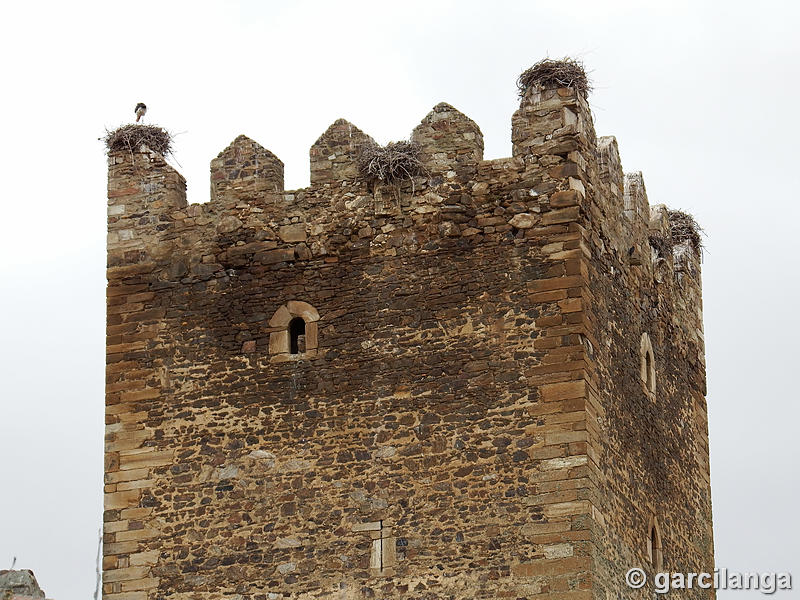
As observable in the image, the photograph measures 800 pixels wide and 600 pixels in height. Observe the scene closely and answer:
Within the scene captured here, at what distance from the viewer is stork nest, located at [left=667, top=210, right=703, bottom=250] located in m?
24.1

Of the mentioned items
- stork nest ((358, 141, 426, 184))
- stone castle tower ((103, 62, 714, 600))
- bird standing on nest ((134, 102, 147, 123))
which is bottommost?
stone castle tower ((103, 62, 714, 600))

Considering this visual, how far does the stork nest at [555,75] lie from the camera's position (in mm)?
20719

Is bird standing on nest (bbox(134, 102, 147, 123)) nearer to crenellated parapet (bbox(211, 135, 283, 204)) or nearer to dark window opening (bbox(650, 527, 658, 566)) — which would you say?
crenellated parapet (bbox(211, 135, 283, 204))

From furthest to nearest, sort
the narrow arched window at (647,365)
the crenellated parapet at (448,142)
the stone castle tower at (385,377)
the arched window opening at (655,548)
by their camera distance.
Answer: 1. the narrow arched window at (647,365)
2. the arched window opening at (655,548)
3. the crenellated parapet at (448,142)
4. the stone castle tower at (385,377)

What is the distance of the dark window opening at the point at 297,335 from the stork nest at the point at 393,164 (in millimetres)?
1431

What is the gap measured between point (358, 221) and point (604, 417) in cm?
282

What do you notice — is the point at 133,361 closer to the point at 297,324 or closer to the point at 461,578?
the point at 297,324

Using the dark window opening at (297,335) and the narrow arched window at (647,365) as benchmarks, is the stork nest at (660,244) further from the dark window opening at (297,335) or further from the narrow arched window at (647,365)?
the dark window opening at (297,335)

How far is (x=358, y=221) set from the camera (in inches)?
818
